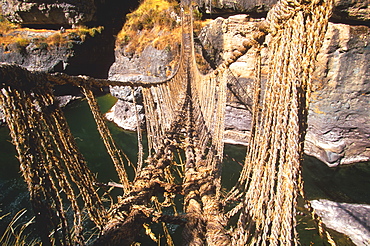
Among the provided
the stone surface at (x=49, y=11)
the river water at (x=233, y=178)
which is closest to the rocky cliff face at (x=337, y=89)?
the river water at (x=233, y=178)

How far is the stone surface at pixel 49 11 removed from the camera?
24.3 feet

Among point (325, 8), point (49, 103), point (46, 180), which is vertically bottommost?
point (46, 180)

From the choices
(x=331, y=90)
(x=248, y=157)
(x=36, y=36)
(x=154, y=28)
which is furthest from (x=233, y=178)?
(x=36, y=36)

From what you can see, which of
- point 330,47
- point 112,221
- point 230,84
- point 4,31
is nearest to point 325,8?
point 112,221

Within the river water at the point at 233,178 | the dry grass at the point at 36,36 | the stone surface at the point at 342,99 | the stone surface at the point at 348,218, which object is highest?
the dry grass at the point at 36,36

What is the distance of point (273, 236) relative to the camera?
26.4 inches

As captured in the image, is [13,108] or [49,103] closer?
[13,108]

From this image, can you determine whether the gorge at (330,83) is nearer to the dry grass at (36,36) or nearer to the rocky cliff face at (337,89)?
the rocky cliff face at (337,89)

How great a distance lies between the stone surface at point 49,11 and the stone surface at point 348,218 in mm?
8875

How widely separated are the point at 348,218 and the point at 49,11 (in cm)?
975

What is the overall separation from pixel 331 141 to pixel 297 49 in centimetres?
484

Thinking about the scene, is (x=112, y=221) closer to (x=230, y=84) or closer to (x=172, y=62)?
(x=230, y=84)

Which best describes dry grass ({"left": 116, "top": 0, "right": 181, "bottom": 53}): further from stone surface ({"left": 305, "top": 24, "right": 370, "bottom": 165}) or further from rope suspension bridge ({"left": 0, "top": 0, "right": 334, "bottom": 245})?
rope suspension bridge ({"left": 0, "top": 0, "right": 334, "bottom": 245})

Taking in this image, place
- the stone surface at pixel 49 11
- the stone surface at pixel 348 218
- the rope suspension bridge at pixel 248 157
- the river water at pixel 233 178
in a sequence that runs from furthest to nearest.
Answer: the stone surface at pixel 49 11, the river water at pixel 233 178, the stone surface at pixel 348 218, the rope suspension bridge at pixel 248 157
